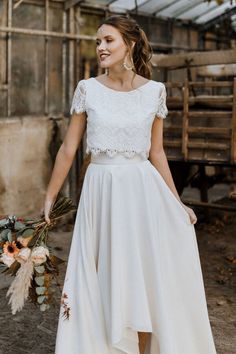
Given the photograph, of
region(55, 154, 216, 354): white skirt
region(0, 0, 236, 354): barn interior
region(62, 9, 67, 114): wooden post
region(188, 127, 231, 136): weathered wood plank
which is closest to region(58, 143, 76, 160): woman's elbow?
region(55, 154, 216, 354): white skirt

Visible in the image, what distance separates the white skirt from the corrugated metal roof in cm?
578

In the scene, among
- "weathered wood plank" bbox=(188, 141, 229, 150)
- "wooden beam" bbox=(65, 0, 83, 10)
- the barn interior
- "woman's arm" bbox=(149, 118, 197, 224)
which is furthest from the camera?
"wooden beam" bbox=(65, 0, 83, 10)

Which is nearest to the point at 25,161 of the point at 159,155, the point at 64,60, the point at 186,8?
the point at 64,60

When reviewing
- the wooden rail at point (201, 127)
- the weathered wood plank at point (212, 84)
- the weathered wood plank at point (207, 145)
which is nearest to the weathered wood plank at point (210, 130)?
the wooden rail at point (201, 127)

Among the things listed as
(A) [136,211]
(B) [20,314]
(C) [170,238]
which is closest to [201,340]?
(C) [170,238]

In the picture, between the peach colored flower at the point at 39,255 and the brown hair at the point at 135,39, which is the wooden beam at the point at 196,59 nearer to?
the brown hair at the point at 135,39

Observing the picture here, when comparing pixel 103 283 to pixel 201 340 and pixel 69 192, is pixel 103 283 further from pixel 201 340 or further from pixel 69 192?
pixel 69 192

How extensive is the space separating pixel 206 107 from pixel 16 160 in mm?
2420

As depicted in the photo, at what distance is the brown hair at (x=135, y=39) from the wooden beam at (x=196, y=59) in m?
3.74

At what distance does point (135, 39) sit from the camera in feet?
9.50

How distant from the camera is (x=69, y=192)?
8.16m

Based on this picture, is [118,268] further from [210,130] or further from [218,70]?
[218,70]

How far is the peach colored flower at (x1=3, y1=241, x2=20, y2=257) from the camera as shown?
2.87 metres

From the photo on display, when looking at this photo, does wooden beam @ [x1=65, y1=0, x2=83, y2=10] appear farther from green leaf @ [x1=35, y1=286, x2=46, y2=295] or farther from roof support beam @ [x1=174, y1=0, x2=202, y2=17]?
green leaf @ [x1=35, y1=286, x2=46, y2=295]
